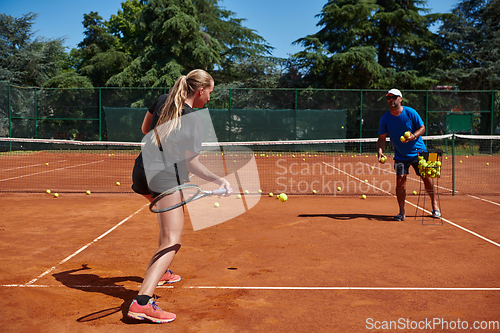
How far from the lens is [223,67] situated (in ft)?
98.3

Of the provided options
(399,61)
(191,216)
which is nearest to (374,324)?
(191,216)

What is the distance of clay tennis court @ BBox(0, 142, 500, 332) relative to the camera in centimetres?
301

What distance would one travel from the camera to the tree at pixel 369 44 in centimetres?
2308

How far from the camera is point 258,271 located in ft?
13.2

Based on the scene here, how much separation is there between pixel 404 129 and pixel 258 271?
10.7 ft

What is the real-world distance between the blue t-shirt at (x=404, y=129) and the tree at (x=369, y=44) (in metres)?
17.4

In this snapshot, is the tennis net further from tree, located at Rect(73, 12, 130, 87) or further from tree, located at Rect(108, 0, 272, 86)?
tree, located at Rect(73, 12, 130, 87)

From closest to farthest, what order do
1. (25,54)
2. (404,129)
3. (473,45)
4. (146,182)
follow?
(146,182) → (404,129) → (473,45) → (25,54)

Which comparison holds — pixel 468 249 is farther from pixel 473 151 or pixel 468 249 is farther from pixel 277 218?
pixel 473 151

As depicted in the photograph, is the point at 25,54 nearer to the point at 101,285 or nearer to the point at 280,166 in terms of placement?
the point at 280,166

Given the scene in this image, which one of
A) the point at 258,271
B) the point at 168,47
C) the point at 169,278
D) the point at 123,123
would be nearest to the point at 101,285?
the point at 169,278

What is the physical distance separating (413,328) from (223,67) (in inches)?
1120

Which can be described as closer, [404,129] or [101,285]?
[101,285]

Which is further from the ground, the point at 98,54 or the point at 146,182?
the point at 98,54
